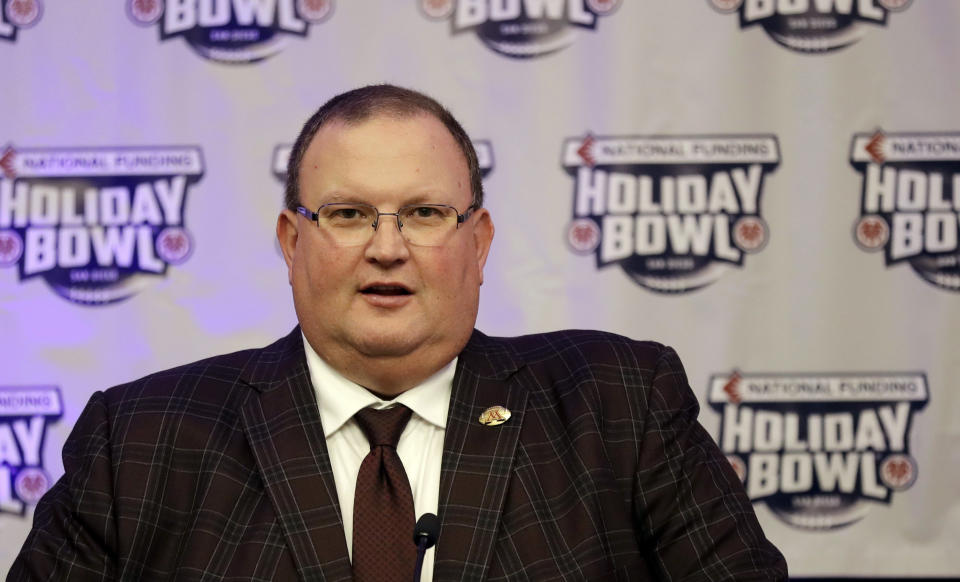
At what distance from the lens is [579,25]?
118 inches

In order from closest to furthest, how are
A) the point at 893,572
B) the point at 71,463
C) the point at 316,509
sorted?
the point at 316,509, the point at 71,463, the point at 893,572

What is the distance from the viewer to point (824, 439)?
2.93 m

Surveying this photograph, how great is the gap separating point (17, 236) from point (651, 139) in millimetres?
1825

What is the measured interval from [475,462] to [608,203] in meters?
1.39

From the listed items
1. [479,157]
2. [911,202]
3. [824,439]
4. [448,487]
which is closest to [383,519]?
[448,487]

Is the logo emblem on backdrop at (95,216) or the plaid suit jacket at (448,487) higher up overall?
the logo emblem on backdrop at (95,216)

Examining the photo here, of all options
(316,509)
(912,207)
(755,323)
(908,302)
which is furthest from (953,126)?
(316,509)

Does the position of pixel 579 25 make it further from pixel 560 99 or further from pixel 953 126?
pixel 953 126

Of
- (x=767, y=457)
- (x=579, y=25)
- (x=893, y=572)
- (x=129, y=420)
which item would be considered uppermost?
(x=579, y=25)

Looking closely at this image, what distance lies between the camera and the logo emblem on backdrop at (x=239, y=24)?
3.00 metres

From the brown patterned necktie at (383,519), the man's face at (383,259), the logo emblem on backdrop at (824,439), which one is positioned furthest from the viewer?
the logo emblem on backdrop at (824,439)

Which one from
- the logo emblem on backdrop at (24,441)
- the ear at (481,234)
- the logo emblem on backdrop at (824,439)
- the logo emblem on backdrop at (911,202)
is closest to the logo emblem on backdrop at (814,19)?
the logo emblem on backdrop at (911,202)

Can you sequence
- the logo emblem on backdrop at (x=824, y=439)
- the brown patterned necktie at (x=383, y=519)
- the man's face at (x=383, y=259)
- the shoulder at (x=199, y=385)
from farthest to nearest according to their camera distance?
the logo emblem on backdrop at (x=824, y=439) < the shoulder at (x=199, y=385) < the man's face at (x=383, y=259) < the brown patterned necktie at (x=383, y=519)

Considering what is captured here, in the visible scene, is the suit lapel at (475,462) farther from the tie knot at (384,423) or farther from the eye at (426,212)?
the eye at (426,212)
